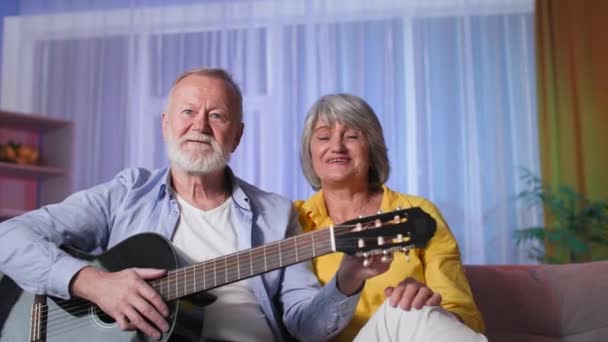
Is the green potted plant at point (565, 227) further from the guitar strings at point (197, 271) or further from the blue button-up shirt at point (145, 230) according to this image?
the guitar strings at point (197, 271)

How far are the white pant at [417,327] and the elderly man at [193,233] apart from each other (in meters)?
0.09

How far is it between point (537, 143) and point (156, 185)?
279cm

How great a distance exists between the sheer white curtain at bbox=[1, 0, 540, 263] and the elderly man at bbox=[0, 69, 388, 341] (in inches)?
87.7

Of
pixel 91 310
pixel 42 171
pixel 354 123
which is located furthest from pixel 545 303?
pixel 42 171

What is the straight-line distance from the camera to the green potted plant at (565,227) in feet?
10.8

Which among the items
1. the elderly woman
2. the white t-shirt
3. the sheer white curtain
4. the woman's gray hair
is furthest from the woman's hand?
the sheer white curtain

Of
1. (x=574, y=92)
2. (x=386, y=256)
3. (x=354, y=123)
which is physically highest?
(x=574, y=92)

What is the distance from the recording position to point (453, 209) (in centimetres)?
368

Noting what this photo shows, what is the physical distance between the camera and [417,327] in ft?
3.58

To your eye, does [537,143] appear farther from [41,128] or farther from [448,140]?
[41,128]

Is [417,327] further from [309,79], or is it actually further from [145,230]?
[309,79]

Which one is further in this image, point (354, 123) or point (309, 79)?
point (309, 79)

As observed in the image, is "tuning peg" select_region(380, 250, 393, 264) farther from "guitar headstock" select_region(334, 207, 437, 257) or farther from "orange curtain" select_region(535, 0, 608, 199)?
"orange curtain" select_region(535, 0, 608, 199)

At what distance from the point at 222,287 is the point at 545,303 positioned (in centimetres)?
98
